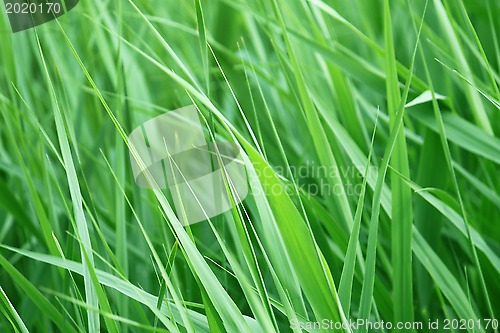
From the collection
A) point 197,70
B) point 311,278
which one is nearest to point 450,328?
point 311,278

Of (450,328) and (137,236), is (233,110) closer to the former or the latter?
(137,236)

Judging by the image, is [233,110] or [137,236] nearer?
[137,236]

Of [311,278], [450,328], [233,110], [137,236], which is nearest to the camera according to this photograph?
[311,278]

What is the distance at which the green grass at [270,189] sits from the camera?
0.38 meters

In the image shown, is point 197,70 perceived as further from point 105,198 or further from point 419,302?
point 419,302

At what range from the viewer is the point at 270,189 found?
375 mm

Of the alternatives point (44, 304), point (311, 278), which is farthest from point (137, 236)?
point (311, 278)

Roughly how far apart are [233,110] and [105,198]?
178 millimetres

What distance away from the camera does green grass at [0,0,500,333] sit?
0.38 meters

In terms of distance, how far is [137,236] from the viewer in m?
0.60

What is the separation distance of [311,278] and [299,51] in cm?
40

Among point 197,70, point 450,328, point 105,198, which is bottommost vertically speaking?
point 450,328

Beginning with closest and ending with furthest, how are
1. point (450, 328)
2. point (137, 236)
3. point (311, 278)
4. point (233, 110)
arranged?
point (311, 278)
point (450, 328)
point (137, 236)
point (233, 110)

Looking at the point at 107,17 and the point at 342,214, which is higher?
the point at 107,17
